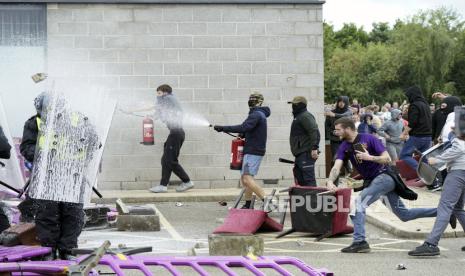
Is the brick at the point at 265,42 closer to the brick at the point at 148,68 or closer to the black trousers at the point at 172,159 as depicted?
the brick at the point at 148,68

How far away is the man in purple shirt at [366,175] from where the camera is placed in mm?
10984

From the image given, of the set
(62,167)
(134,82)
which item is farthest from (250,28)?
(62,167)

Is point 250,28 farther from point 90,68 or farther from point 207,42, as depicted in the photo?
point 90,68

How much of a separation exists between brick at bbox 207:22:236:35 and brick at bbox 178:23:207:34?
10 centimetres

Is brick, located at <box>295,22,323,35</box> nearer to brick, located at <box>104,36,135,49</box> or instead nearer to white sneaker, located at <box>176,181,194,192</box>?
brick, located at <box>104,36,135,49</box>

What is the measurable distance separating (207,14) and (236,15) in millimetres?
539

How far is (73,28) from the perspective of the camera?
17.9 m

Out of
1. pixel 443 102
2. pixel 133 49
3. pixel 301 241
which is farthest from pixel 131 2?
pixel 301 241

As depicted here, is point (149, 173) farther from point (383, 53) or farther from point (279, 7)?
point (383, 53)

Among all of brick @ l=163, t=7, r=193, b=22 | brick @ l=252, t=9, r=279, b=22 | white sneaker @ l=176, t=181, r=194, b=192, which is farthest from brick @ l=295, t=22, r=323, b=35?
white sneaker @ l=176, t=181, r=194, b=192

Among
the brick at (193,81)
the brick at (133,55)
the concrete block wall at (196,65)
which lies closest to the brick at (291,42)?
the concrete block wall at (196,65)

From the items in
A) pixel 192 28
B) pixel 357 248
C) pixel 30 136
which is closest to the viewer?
pixel 30 136

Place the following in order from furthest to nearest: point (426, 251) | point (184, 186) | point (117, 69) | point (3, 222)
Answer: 1. point (117, 69)
2. point (184, 186)
3. point (426, 251)
4. point (3, 222)

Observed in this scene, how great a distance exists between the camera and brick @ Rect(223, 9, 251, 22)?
60.1 feet
